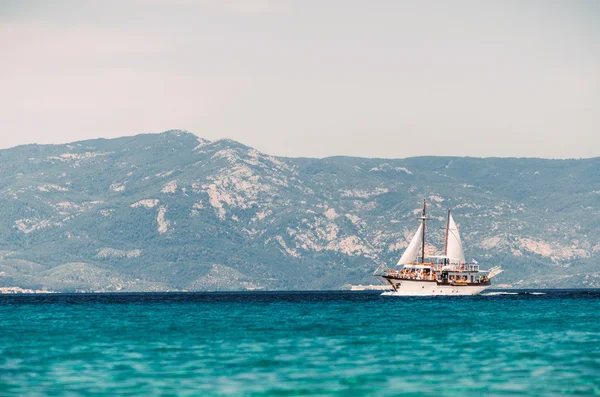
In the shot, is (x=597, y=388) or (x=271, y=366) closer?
(x=597, y=388)

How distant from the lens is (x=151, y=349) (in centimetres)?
7831

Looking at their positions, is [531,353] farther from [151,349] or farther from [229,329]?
[229,329]

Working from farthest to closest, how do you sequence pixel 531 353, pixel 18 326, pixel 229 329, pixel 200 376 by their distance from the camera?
1. pixel 18 326
2. pixel 229 329
3. pixel 531 353
4. pixel 200 376

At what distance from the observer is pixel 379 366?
214 ft

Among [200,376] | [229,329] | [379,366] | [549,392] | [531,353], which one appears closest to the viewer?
[549,392]

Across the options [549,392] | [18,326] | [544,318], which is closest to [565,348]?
[549,392]

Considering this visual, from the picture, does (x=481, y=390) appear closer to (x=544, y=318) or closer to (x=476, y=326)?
(x=476, y=326)

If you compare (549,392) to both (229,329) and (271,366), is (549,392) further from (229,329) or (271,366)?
(229,329)

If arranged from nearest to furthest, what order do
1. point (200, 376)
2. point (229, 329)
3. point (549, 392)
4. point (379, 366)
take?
point (549, 392), point (200, 376), point (379, 366), point (229, 329)

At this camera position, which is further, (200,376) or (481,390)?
(200,376)

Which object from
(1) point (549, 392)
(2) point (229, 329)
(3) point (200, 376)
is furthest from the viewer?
(2) point (229, 329)

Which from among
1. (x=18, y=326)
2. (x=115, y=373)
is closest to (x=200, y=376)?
(x=115, y=373)

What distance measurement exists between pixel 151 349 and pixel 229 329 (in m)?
25.0

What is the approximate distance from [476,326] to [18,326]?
49349 millimetres
